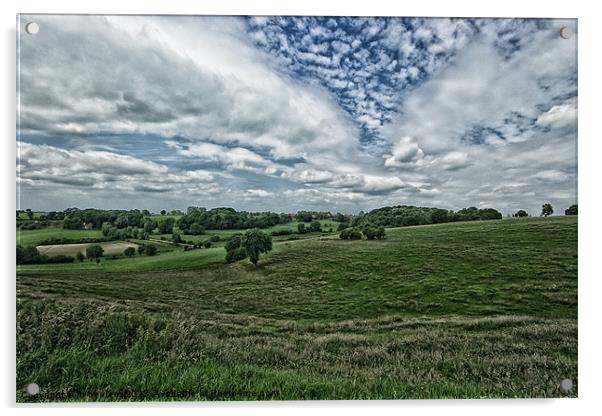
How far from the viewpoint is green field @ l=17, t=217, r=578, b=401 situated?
3631 mm

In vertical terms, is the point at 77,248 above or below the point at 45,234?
below

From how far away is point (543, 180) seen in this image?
421cm

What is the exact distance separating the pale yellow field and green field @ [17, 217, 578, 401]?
0.46 ft

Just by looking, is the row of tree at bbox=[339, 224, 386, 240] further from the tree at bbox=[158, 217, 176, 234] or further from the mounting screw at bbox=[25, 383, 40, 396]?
the mounting screw at bbox=[25, 383, 40, 396]

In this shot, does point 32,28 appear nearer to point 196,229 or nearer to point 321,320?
point 196,229

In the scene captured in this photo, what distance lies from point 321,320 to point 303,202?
5.05 ft

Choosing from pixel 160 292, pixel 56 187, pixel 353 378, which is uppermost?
pixel 56 187

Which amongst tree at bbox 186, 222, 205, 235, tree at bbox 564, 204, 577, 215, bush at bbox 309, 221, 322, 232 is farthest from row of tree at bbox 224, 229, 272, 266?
tree at bbox 564, 204, 577, 215

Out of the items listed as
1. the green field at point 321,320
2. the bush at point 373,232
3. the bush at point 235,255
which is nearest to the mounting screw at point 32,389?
the green field at point 321,320

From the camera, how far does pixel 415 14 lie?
406cm

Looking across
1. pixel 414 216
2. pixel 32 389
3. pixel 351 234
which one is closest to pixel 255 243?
pixel 351 234
